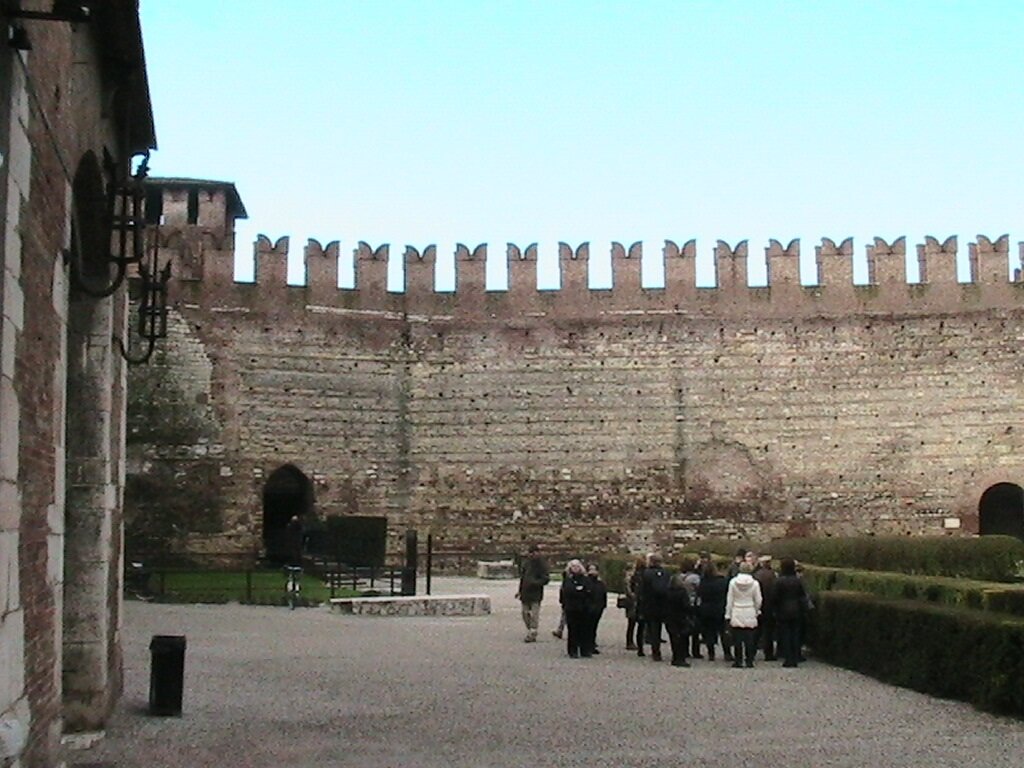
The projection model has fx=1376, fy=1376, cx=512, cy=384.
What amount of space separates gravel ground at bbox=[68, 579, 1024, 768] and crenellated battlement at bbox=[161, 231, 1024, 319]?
14.9m

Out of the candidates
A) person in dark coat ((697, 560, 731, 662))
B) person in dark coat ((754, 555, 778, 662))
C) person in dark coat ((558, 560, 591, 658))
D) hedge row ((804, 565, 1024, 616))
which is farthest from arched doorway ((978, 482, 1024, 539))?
person in dark coat ((558, 560, 591, 658))

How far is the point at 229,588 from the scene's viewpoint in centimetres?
2247

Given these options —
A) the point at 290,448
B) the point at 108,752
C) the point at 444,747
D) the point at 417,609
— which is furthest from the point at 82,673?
the point at 290,448

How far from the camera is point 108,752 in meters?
8.34

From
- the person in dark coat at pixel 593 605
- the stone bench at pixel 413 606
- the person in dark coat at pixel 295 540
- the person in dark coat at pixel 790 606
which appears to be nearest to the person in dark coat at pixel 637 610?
the person in dark coat at pixel 593 605

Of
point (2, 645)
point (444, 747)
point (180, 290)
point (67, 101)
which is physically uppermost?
point (180, 290)

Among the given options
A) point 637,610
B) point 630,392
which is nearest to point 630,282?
point 630,392

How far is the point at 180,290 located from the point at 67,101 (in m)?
22.3

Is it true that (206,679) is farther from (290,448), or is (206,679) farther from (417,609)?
(290,448)

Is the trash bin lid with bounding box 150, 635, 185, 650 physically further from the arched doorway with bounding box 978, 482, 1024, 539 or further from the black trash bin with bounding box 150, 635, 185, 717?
the arched doorway with bounding box 978, 482, 1024, 539

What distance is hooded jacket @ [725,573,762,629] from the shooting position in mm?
13469

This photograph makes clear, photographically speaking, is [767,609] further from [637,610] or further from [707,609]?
[637,610]

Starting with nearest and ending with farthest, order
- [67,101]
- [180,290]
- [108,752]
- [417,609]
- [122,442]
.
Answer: [67,101] → [108,752] → [122,442] → [417,609] → [180,290]

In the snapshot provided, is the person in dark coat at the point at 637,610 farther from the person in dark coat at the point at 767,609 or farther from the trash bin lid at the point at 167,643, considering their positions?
the trash bin lid at the point at 167,643
